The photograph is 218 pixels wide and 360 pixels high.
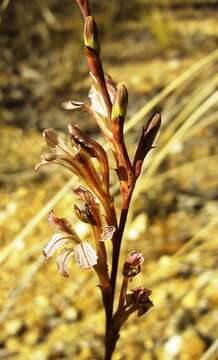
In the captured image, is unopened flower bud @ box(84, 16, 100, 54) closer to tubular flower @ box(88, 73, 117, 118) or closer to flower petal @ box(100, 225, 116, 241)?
tubular flower @ box(88, 73, 117, 118)

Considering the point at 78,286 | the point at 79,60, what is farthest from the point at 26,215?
the point at 79,60

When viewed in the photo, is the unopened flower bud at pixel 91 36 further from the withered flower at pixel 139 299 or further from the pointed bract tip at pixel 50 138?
the withered flower at pixel 139 299

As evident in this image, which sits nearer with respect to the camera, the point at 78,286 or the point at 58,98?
the point at 78,286

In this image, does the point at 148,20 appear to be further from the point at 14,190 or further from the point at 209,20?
the point at 14,190

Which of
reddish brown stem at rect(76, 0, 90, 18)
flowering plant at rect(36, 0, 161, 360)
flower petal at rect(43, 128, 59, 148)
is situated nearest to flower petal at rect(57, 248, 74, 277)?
flowering plant at rect(36, 0, 161, 360)

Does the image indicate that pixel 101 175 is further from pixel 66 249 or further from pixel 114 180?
pixel 114 180

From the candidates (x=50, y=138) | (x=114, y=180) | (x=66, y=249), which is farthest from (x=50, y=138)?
(x=114, y=180)
